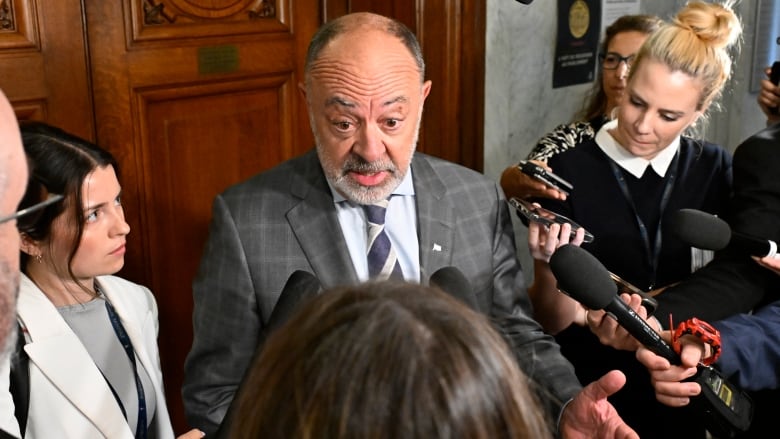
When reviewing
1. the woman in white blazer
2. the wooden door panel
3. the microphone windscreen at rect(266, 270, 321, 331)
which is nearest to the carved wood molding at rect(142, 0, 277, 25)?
the wooden door panel

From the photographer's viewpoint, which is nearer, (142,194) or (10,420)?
(10,420)

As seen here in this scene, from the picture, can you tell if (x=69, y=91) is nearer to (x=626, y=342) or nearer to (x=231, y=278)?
(x=231, y=278)

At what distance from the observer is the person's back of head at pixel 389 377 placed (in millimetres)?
643

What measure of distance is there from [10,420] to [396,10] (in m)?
1.90

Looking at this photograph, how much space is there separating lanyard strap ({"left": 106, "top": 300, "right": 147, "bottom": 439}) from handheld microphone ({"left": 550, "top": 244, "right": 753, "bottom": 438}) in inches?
33.1

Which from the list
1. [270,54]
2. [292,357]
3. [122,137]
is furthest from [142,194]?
[292,357]

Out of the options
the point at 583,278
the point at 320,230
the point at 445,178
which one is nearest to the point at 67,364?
the point at 320,230

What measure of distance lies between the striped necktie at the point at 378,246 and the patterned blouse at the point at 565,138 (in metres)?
0.89

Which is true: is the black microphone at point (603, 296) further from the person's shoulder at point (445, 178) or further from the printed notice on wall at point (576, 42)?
the printed notice on wall at point (576, 42)

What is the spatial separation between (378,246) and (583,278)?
46cm

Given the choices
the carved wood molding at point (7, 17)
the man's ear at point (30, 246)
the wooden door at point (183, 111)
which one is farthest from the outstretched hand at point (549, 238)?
the carved wood molding at point (7, 17)

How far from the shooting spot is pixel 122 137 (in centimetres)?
239

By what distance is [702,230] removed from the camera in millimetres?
1592

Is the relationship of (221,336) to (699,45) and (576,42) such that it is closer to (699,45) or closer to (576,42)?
(699,45)
